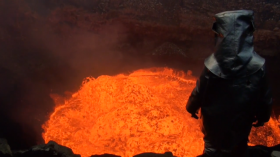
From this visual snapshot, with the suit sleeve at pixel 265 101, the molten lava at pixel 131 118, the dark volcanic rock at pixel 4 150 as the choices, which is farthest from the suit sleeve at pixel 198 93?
the dark volcanic rock at pixel 4 150

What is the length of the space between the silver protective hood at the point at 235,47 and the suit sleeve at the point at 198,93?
0.13m

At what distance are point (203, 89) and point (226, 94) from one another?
204 millimetres

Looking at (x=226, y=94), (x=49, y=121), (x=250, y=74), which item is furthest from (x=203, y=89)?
(x=49, y=121)

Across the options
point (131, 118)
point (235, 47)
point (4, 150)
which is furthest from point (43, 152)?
point (235, 47)

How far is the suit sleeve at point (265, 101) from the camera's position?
213cm

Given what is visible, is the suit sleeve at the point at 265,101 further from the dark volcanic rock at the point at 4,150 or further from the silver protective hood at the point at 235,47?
the dark volcanic rock at the point at 4,150

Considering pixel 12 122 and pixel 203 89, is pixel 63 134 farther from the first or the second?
pixel 203 89

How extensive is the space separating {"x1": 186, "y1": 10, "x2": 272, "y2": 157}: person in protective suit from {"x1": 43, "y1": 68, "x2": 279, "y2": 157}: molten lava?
Answer: 6.07 feet

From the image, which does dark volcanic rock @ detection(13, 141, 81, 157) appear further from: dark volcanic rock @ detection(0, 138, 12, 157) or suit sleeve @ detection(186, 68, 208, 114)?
suit sleeve @ detection(186, 68, 208, 114)

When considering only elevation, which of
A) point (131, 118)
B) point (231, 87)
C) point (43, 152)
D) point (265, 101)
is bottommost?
point (265, 101)

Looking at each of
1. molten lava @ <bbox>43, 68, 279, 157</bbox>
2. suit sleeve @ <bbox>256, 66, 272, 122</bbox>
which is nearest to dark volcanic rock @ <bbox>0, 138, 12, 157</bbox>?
molten lava @ <bbox>43, 68, 279, 157</bbox>

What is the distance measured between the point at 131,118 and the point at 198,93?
2649 millimetres

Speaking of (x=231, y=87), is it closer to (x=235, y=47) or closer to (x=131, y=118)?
(x=235, y=47)

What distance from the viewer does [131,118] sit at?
15.5 ft
